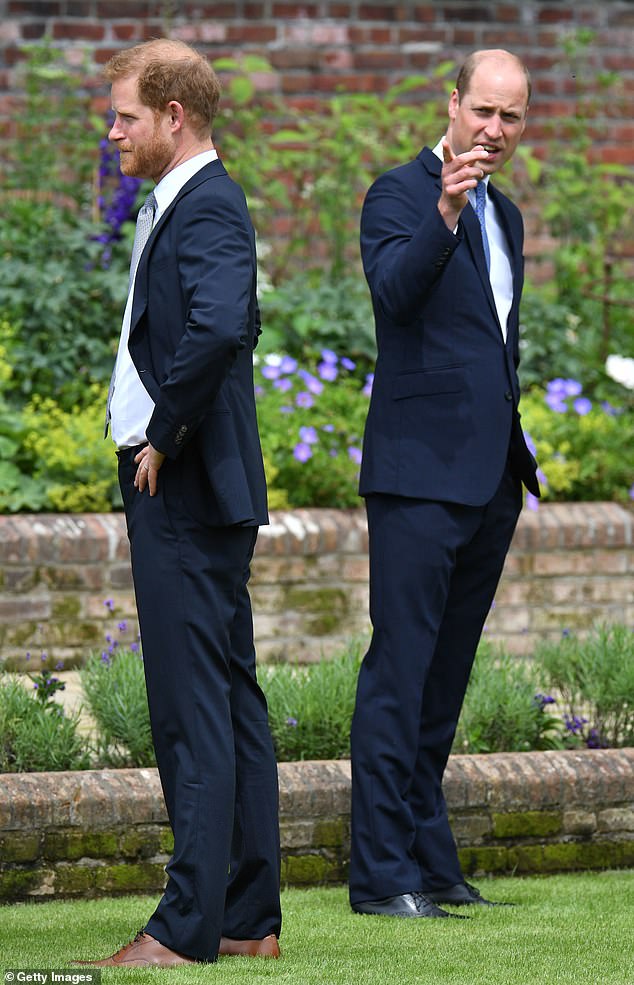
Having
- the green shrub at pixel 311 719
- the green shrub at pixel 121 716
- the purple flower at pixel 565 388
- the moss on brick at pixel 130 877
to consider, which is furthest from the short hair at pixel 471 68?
the purple flower at pixel 565 388

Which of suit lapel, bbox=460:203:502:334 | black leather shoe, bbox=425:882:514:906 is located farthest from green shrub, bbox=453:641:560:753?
suit lapel, bbox=460:203:502:334

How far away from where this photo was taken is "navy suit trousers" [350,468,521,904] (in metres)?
3.66

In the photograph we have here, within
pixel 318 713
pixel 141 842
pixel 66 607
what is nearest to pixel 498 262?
pixel 318 713

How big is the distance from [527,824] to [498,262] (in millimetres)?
1436

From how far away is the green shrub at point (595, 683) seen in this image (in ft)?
14.8

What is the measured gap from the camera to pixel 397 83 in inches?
334

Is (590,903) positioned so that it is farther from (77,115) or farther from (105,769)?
(77,115)

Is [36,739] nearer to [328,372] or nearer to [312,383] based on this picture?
[312,383]

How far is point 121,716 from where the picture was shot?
4145 mm

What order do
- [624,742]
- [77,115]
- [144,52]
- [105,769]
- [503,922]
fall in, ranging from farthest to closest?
[77,115]
[624,742]
[105,769]
[503,922]
[144,52]

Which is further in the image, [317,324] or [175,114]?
[317,324]

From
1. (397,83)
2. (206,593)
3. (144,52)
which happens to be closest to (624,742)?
(206,593)

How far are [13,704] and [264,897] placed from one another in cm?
114

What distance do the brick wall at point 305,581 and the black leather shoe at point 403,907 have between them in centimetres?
213
